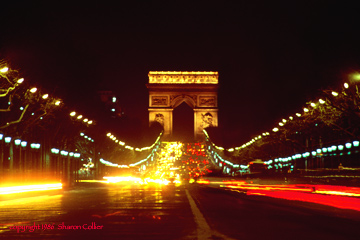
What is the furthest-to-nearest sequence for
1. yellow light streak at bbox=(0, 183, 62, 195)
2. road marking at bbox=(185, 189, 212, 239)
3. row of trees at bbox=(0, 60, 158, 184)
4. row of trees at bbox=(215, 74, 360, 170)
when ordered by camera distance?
row of trees at bbox=(215, 74, 360, 170) < row of trees at bbox=(0, 60, 158, 184) < yellow light streak at bbox=(0, 183, 62, 195) < road marking at bbox=(185, 189, 212, 239)

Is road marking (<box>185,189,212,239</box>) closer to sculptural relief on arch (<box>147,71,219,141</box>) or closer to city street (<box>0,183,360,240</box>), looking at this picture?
city street (<box>0,183,360,240</box>)

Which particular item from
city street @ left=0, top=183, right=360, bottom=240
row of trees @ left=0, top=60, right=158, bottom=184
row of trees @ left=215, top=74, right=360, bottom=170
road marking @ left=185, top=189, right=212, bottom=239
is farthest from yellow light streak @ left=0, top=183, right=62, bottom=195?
row of trees @ left=215, top=74, right=360, bottom=170

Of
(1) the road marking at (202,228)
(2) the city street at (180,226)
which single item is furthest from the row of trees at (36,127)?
(1) the road marking at (202,228)

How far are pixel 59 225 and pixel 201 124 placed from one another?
113944 mm

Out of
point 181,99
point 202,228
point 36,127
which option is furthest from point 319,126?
point 181,99

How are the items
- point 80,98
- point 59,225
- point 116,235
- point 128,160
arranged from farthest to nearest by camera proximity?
1. point 128,160
2. point 80,98
3. point 59,225
4. point 116,235

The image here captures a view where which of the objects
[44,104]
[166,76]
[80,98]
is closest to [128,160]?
[166,76]

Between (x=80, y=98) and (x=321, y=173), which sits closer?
(x=321, y=173)

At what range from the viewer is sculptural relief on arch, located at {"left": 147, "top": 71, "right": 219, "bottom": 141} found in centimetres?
12594

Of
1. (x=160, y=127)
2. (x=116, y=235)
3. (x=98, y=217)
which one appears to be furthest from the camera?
(x=160, y=127)

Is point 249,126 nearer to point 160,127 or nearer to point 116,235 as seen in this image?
point 160,127

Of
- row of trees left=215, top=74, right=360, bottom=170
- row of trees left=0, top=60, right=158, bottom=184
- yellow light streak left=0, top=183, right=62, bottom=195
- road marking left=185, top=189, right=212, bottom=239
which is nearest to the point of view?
road marking left=185, top=189, right=212, bottom=239

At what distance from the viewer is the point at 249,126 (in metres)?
114

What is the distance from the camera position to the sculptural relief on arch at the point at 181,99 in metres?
126
